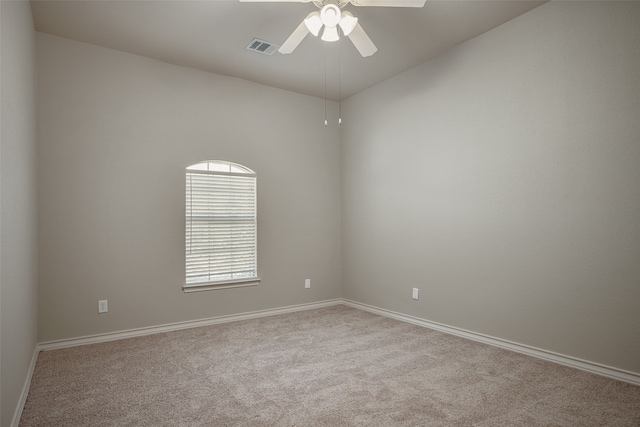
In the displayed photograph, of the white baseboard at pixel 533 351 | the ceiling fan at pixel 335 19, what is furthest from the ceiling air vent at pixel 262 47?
the white baseboard at pixel 533 351

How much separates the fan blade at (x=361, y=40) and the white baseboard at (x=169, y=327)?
322 centimetres

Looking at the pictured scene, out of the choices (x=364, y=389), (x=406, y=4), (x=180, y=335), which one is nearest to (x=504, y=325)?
(x=364, y=389)

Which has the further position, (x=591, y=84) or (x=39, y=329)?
(x=39, y=329)

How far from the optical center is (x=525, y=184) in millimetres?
3107

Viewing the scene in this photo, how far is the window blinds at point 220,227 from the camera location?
4.06 meters

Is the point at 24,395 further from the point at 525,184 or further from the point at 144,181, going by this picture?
the point at 525,184

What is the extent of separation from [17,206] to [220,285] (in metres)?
2.26

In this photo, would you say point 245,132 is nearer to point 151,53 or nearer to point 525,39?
point 151,53

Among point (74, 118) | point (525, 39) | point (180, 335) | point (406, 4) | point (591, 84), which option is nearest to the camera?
point (406, 4)

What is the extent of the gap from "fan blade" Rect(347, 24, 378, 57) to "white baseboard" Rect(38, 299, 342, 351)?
127 inches

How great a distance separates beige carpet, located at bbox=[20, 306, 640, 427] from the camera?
211 cm

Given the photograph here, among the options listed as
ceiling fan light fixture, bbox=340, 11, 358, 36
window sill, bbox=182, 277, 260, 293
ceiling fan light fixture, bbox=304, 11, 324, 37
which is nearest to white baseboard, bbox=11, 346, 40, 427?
window sill, bbox=182, 277, 260, 293

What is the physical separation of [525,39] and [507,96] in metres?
0.48

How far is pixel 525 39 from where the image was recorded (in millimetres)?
3102
